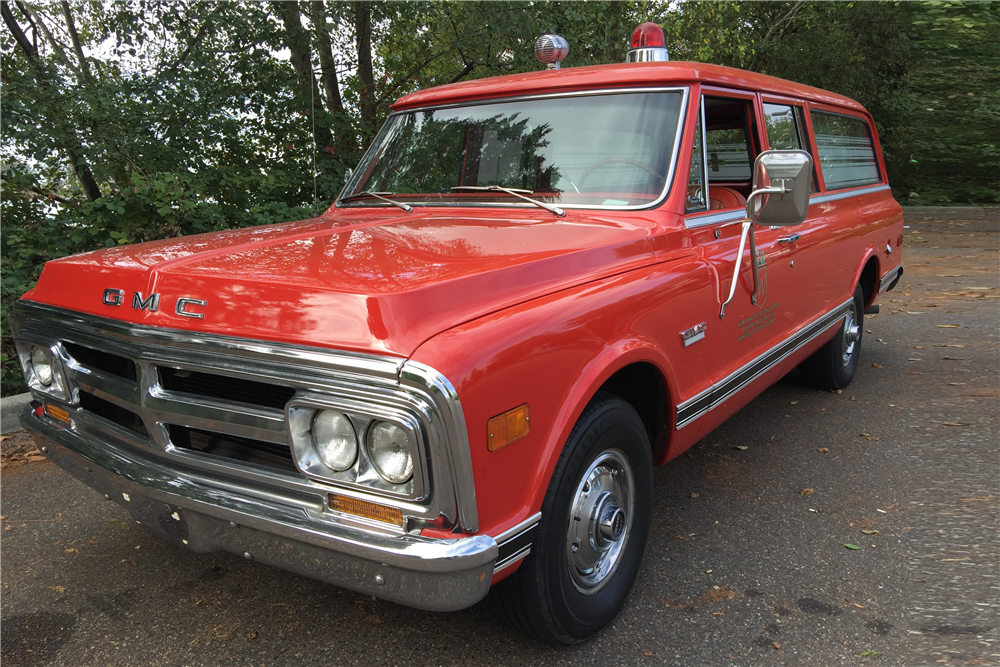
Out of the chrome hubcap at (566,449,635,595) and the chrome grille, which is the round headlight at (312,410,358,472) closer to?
the chrome grille

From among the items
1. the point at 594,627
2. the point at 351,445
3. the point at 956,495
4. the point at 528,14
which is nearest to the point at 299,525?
the point at 351,445

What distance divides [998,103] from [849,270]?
6.66 m

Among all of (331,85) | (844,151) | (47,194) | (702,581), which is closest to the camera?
(702,581)

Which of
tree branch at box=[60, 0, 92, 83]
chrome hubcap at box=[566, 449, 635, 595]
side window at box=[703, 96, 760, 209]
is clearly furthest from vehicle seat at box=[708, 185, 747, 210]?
tree branch at box=[60, 0, 92, 83]

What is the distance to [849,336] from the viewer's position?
516cm

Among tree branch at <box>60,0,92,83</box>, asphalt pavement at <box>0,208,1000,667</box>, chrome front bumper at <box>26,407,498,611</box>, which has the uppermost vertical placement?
tree branch at <box>60,0,92,83</box>

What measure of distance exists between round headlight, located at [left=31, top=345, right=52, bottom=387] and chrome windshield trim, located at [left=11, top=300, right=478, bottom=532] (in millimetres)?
261

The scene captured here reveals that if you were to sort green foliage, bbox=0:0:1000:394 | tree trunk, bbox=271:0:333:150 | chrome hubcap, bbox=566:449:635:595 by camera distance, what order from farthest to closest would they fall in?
tree trunk, bbox=271:0:333:150 → green foliage, bbox=0:0:1000:394 → chrome hubcap, bbox=566:449:635:595

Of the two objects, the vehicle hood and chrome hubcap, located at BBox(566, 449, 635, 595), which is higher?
the vehicle hood

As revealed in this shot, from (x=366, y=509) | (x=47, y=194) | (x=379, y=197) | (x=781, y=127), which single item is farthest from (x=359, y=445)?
(x=47, y=194)

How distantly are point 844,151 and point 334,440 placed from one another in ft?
14.2

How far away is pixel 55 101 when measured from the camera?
19.6 ft

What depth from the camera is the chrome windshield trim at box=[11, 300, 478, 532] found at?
70.2 inches

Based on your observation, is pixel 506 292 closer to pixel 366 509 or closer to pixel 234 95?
pixel 366 509
